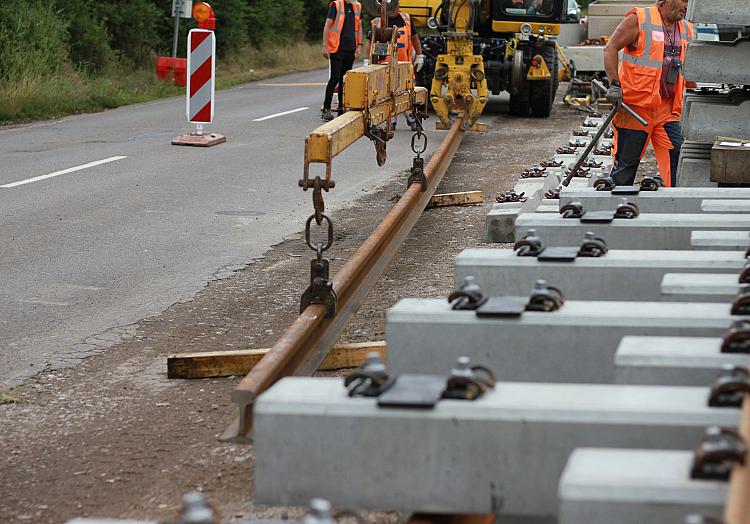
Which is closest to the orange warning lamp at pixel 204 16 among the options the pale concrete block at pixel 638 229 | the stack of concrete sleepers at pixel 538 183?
the stack of concrete sleepers at pixel 538 183

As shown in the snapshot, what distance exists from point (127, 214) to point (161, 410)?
503 centimetres

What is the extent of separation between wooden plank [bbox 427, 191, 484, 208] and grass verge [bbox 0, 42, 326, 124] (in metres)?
10.1

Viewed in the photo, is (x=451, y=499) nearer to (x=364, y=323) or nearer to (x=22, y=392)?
(x=22, y=392)

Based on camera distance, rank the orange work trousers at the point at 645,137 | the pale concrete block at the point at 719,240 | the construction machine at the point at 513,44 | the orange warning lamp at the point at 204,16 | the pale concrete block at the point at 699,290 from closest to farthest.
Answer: the pale concrete block at the point at 699,290 → the pale concrete block at the point at 719,240 → the orange work trousers at the point at 645,137 → the orange warning lamp at the point at 204,16 → the construction machine at the point at 513,44

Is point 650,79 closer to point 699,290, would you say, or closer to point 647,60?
point 647,60

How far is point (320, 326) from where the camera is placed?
16.1 feet

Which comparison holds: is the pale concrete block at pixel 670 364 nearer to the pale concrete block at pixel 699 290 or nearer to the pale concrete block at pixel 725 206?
the pale concrete block at pixel 699 290

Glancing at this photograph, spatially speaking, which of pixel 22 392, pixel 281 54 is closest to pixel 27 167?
pixel 22 392

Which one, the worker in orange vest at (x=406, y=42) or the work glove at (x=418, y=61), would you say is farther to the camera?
the work glove at (x=418, y=61)

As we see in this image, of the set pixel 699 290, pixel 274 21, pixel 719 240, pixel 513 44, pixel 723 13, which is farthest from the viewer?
pixel 274 21

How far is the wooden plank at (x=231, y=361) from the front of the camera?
4.98 meters

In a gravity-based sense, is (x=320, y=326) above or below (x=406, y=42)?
below

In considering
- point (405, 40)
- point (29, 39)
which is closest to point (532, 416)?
point (405, 40)

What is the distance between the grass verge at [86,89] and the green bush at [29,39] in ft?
0.85
